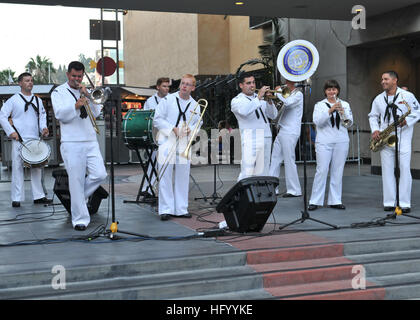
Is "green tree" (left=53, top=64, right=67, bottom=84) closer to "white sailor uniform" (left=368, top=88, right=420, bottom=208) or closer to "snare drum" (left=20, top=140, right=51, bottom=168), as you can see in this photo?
"snare drum" (left=20, top=140, right=51, bottom=168)

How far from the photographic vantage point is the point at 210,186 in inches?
477

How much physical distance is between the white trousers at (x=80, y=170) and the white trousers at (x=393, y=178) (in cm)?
395

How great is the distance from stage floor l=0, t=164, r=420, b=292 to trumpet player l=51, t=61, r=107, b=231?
378mm

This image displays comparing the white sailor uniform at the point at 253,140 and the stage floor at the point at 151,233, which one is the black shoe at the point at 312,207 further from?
the white sailor uniform at the point at 253,140

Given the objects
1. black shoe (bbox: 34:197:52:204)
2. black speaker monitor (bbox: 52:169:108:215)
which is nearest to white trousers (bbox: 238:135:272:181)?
black speaker monitor (bbox: 52:169:108:215)

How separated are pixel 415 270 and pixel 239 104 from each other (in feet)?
10.9

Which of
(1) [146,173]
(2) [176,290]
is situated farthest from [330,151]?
(2) [176,290]

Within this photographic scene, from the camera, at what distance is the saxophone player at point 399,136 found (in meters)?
8.23

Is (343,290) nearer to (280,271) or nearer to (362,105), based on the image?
(280,271)

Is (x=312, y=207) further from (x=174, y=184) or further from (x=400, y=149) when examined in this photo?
(x=174, y=184)

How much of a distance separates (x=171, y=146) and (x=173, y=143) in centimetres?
5

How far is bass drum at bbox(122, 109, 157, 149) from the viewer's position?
346 inches
